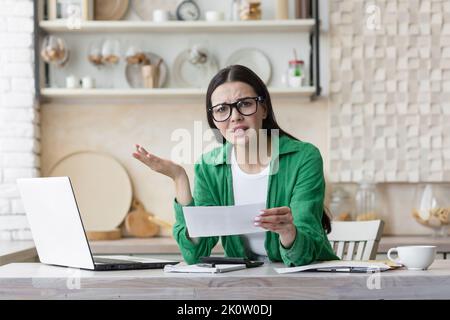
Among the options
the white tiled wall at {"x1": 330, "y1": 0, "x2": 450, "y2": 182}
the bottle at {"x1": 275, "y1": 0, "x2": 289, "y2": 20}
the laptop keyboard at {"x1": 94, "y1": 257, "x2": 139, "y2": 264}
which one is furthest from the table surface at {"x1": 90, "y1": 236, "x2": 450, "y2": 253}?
the laptop keyboard at {"x1": 94, "y1": 257, "x2": 139, "y2": 264}

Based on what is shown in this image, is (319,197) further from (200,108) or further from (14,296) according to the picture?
(200,108)

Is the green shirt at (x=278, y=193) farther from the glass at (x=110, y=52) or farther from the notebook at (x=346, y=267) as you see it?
the glass at (x=110, y=52)

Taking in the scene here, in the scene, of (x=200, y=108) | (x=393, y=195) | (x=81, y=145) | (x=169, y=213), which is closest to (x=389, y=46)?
(x=393, y=195)

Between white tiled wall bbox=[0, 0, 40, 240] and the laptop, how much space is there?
1.65 m

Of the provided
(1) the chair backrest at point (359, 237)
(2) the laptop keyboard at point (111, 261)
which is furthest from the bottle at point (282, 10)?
(2) the laptop keyboard at point (111, 261)

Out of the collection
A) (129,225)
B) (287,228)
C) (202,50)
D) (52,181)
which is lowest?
(129,225)

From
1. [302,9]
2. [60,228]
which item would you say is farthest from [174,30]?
[60,228]

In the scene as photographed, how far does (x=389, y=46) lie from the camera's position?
12.1 ft

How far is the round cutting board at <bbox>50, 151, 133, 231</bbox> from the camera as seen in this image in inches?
148

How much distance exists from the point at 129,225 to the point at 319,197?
5.73ft

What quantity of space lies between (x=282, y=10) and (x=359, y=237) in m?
1.51

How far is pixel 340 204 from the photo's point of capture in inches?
146

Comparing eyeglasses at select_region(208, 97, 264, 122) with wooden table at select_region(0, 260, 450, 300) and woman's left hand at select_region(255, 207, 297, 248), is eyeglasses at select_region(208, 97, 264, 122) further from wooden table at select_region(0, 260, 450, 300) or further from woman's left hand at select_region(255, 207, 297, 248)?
wooden table at select_region(0, 260, 450, 300)

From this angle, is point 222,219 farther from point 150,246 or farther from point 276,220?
point 150,246
